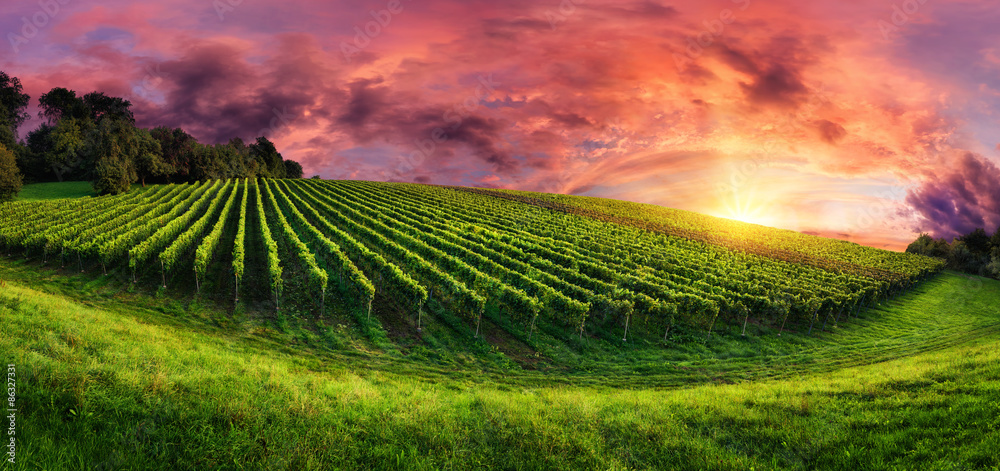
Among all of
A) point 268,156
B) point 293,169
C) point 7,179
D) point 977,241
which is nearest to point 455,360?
point 7,179

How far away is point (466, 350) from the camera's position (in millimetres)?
18500

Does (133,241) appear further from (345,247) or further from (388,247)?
(388,247)

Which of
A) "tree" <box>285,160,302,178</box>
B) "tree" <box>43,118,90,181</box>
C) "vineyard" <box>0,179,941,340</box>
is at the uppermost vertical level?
"tree" <box>285,160,302,178</box>

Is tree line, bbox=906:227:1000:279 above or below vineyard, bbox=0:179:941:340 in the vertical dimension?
above

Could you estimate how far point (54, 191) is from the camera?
66.8 metres

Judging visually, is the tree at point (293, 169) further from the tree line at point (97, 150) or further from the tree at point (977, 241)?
the tree at point (977, 241)

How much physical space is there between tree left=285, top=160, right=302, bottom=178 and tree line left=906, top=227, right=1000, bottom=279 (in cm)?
20412

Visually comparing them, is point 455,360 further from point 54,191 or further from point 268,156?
point 268,156

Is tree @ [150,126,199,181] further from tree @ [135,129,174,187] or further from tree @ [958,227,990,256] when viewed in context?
tree @ [958,227,990,256]

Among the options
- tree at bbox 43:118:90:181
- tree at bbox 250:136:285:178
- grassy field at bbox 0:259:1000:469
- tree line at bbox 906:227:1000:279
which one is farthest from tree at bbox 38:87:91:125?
tree line at bbox 906:227:1000:279

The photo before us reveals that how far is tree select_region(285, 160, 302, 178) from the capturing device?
6098 inches

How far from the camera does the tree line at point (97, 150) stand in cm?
6462

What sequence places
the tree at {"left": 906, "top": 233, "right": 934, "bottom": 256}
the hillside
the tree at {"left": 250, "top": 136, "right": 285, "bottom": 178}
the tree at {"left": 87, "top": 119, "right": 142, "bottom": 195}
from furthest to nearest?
the tree at {"left": 250, "top": 136, "right": 285, "bottom": 178} < the tree at {"left": 906, "top": 233, "right": 934, "bottom": 256} < the tree at {"left": 87, "top": 119, "right": 142, "bottom": 195} < the hillside

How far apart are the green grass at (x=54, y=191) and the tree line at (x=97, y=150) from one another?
10.7 ft
